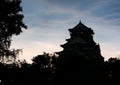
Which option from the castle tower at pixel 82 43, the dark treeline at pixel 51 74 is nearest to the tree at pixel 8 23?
the dark treeline at pixel 51 74

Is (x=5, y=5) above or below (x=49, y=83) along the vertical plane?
above

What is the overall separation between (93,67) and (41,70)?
53.8ft

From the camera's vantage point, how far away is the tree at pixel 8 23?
33.0 metres

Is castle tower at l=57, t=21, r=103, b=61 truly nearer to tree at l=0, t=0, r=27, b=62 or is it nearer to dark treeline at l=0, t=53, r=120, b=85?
dark treeline at l=0, t=53, r=120, b=85

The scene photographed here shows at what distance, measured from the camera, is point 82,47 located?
5384 cm

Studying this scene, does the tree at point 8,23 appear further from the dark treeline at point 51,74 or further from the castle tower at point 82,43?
the castle tower at point 82,43

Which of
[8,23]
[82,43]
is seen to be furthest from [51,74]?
[8,23]

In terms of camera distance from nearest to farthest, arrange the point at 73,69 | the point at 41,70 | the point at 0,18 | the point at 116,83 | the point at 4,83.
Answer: the point at 0,18, the point at 73,69, the point at 116,83, the point at 4,83, the point at 41,70

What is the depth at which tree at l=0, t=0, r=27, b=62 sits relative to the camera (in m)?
33.0

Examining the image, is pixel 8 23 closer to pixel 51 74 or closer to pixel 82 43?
pixel 51 74

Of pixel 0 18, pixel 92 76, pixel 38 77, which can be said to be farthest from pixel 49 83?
pixel 0 18

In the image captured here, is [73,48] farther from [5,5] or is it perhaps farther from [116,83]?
[5,5]

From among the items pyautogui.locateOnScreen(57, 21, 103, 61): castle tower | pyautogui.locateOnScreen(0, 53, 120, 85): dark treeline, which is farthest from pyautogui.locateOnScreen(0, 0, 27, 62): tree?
pyautogui.locateOnScreen(57, 21, 103, 61): castle tower

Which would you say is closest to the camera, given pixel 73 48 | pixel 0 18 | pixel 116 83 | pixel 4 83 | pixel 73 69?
pixel 0 18
